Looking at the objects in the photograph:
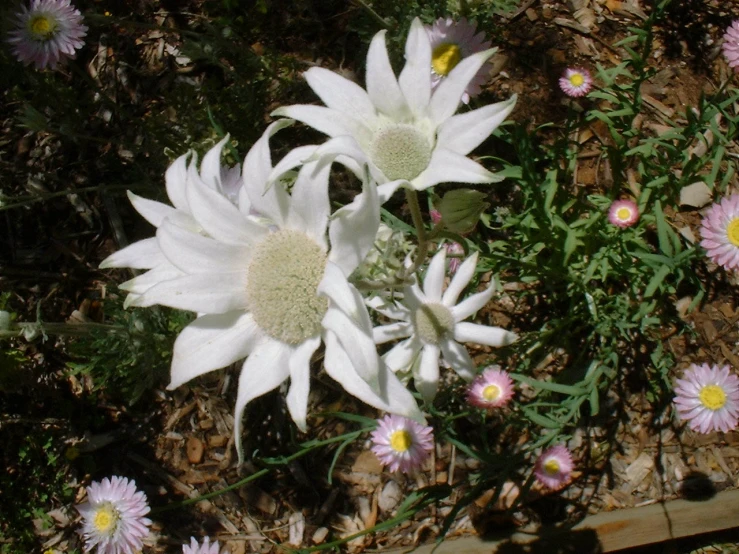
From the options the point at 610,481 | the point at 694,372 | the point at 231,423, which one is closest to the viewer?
the point at 694,372

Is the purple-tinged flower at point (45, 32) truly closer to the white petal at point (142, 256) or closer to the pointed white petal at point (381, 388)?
the white petal at point (142, 256)

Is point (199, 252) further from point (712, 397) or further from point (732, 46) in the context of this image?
point (732, 46)

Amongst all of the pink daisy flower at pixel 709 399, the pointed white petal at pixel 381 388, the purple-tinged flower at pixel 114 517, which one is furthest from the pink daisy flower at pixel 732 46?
the purple-tinged flower at pixel 114 517

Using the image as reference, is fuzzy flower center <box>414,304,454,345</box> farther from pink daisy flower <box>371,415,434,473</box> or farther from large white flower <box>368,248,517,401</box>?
pink daisy flower <box>371,415,434,473</box>

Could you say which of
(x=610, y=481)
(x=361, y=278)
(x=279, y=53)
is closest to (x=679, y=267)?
(x=610, y=481)

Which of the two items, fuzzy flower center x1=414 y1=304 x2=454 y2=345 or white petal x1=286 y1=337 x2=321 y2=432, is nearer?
white petal x1=286 y1=337 x2=321 y2=432

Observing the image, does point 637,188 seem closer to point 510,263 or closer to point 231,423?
point 510,263

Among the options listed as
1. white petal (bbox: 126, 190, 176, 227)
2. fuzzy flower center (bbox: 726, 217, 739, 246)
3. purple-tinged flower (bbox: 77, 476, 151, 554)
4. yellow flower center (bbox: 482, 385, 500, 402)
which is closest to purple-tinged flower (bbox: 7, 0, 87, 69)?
white petal (bbox: 126, 190, 176, 227)
